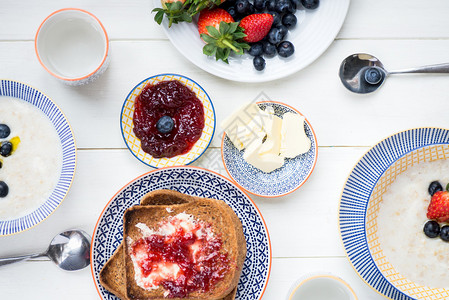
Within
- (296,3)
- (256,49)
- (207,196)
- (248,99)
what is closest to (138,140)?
(207,196)

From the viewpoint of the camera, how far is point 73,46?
1741 mm

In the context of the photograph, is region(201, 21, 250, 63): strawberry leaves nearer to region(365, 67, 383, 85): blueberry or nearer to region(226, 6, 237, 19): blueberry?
region(226, 6, 237, 19): blueberry

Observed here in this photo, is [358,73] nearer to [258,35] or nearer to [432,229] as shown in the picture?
[258,35]

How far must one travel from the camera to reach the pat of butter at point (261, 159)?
1.70 meters

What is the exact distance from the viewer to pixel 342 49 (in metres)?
1.81

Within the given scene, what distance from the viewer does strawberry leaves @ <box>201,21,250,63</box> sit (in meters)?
1.65

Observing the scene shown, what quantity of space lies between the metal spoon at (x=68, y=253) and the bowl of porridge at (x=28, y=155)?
0.16 m

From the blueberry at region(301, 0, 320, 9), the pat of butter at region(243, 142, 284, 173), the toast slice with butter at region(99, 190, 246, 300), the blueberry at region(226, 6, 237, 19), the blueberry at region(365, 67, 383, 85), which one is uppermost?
the blueberry at region(301, 0, 320, 9)

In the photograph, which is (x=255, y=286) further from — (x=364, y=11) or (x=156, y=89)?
(x=364, y=11)

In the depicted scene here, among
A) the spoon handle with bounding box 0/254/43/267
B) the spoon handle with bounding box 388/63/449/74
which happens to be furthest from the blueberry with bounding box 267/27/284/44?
the spoon handle with bounding box 0/254/43/267

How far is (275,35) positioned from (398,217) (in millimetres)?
786

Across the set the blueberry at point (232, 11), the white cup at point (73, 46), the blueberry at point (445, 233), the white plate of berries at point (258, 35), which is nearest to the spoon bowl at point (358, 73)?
the white plate of berries at point (258, 35)

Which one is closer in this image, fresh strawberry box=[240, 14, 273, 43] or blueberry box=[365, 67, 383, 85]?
fresh strawberry box=[240, 14, 273, 43]

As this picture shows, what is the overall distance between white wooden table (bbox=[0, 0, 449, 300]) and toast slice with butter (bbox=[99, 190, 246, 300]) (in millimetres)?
167
